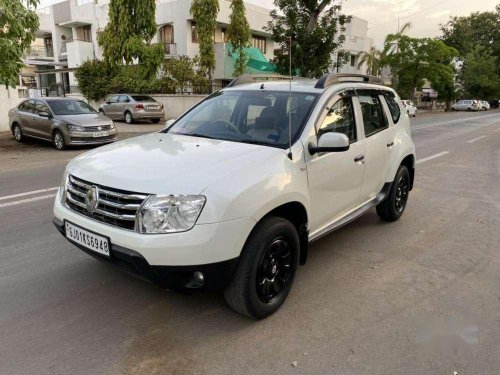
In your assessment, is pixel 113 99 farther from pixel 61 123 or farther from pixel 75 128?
pixel 75 128

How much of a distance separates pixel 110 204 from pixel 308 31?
847 inches

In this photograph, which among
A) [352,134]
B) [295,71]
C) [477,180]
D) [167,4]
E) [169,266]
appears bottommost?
[477,180]

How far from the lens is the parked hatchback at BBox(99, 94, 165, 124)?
21.2 m

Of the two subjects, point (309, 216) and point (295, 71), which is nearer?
point (309, 216)

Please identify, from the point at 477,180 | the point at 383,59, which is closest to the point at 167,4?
the point at 383,59

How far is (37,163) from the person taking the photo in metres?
10.4

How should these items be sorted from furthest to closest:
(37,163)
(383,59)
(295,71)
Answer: (383,59)
(295,71)
(37,163)

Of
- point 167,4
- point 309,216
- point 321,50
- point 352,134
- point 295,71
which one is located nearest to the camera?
point 309,216

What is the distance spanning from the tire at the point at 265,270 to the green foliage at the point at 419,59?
4160 centimetres

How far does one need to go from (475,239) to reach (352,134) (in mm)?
2158

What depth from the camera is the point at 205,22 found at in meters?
24.0

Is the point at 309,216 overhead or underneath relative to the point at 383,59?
underneath

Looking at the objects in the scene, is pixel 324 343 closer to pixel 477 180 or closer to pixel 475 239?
pixel 475 239

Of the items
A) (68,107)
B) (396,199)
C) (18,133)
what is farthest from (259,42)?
(396,199)
